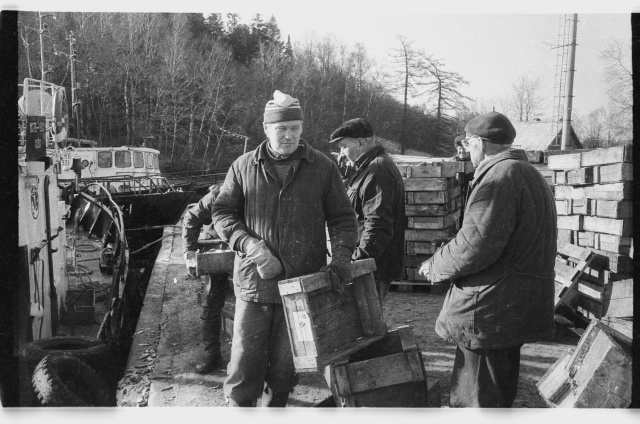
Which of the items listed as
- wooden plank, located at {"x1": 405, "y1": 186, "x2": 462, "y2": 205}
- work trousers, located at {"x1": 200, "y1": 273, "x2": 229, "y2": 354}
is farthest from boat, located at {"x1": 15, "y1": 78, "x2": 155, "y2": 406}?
wooden plank, located at {"x1": 405, "y1": 186, "x2": 462, "y2": 205}

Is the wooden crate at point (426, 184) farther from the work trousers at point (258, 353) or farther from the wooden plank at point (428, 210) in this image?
the work trousers at point (258, 353)

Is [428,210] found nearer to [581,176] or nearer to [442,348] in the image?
[581,176]

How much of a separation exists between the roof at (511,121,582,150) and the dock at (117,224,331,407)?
3.20 m

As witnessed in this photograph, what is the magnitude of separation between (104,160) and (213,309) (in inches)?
528

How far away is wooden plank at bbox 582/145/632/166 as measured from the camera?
4.60 m

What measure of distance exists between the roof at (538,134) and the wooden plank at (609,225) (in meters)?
0.78

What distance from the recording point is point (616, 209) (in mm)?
4699

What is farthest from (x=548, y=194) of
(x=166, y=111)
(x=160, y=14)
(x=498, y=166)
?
(x=166, y=111)

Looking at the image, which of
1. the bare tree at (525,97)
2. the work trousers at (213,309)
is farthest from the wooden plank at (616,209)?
the work trousers at (213,309)

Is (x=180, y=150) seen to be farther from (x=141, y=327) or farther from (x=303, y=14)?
(x=303, y=14)

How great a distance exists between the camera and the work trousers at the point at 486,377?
2.90m

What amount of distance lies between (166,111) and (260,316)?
401 cm

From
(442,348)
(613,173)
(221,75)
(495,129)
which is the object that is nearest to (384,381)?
(495,129)

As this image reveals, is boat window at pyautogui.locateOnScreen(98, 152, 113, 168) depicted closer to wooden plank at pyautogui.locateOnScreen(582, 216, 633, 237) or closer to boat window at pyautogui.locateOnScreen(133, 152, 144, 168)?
boat window at pyautogui.locateOnScreen(133, 152, 144, 168)
